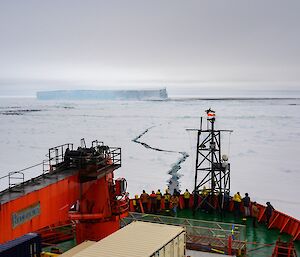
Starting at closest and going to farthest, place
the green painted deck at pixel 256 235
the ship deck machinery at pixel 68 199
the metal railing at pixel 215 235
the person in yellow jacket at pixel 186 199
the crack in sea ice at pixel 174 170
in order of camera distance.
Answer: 1. the ship deck machinery at pixel 68 199
2. the metal railing at pixel 215 235
3. the green painted deck at pixel 256 235
4. the person in yellow jacket at pixel 186 199
5. the crack in sea ice at pixel 174 170

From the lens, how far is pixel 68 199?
9.55 m

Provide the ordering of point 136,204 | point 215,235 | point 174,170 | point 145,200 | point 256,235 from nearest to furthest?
point 215,235 < point 256,235 < point 145,200 < point 136,204 < point 174,170

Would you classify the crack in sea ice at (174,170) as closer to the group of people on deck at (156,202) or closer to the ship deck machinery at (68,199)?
the group of people on deck at (156,202)

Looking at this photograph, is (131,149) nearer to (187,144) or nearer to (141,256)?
(187,144)

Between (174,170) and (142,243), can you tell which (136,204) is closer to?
(142,243)

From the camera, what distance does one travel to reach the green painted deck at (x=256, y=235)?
1280cm

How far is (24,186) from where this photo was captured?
8508 millimetres

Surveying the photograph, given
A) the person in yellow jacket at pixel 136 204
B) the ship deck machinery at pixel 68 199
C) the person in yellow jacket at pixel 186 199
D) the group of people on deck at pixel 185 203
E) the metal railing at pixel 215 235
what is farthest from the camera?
the person in yellow jacket at pixel 186 199

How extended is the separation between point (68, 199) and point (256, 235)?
7581 mm

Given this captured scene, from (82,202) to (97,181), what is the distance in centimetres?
75

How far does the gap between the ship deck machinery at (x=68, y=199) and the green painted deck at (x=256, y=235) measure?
14.8 feet


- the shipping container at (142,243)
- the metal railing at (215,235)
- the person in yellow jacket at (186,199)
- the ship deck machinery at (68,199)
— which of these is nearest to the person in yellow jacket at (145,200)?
Answer: the person in yellow jacket at (186,199)

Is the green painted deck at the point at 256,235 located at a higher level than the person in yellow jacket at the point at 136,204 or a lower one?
lower

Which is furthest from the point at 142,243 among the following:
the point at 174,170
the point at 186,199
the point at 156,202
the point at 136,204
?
the point at 174,170
